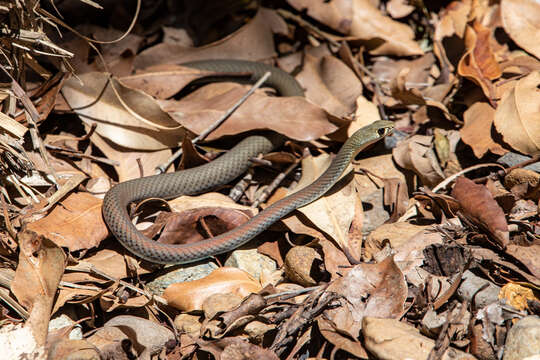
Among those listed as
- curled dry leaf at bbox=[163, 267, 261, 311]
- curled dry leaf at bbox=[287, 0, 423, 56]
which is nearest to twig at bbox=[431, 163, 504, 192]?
curled dry leaf at bbox=[163, 267, 261, 311]

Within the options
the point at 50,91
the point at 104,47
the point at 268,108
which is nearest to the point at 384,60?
the point at 268,108

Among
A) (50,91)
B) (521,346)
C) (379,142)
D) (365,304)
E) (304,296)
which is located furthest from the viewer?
(379,142)

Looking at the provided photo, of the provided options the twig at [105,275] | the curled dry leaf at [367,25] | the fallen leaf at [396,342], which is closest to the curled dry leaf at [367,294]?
the fallen leaf at [396,342]

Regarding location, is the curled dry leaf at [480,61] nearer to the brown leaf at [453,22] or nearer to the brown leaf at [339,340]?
the brown leaf at [453,22]

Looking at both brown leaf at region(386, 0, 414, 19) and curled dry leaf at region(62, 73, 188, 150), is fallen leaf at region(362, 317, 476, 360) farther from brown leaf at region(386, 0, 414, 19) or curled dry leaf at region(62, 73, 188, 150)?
brown leaf at region(386, 0, 414, 19)

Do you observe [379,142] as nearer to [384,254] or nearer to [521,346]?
[384,254]

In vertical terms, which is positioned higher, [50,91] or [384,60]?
[50,91]
